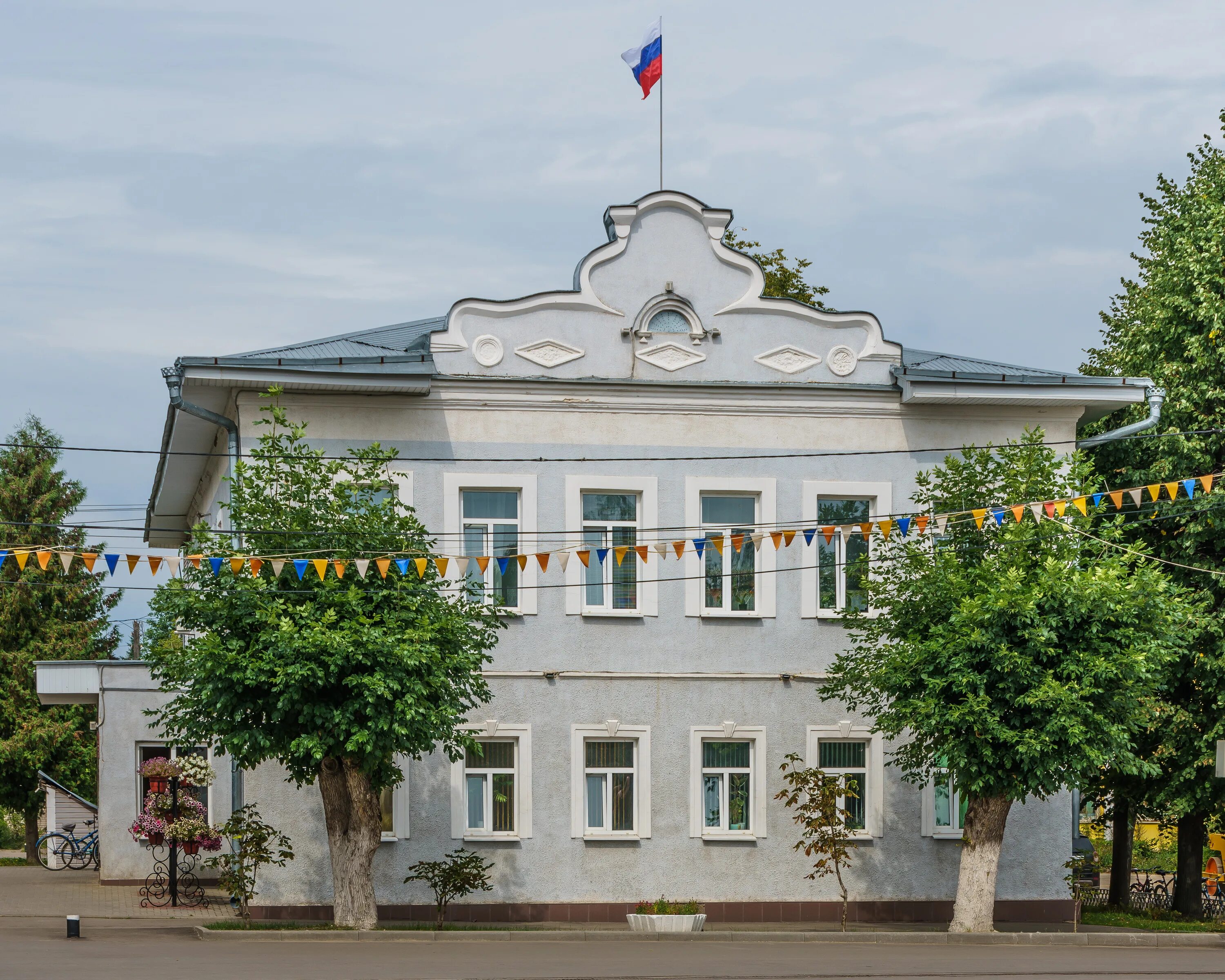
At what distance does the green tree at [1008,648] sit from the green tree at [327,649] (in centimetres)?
557

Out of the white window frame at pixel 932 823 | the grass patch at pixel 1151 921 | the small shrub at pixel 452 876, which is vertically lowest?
the grass patch at pixel 1151 921

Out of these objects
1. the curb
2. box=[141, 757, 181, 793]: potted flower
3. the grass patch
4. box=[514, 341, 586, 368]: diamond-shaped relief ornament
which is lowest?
the grass patch

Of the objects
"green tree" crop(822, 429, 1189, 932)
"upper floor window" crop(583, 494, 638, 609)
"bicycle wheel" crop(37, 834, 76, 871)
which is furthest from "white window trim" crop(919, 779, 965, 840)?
"bicycle wheel" crop(37, 834, 76, 871)

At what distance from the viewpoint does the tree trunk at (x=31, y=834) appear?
45438 millimetres

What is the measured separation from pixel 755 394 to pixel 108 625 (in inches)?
1131

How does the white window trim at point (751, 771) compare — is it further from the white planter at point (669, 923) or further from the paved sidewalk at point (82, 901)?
the paved sidewalk at point (82, 901)

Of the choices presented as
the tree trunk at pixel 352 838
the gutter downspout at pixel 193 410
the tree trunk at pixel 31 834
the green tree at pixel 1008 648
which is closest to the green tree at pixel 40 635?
the tree trunk at pixel 31 834

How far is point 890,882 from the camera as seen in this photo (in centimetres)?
2508

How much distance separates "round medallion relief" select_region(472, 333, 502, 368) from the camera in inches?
971

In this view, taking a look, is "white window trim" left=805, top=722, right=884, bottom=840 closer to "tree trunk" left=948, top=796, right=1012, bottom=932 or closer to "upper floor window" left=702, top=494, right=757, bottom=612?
"upper floor window" left=702, top=494, right=757, bottom=612

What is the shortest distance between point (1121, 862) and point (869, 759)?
7.93m

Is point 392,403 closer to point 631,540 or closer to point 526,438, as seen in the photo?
point 526,438

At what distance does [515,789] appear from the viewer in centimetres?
2445

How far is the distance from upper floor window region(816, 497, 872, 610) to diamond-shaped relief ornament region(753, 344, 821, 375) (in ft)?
6.41
